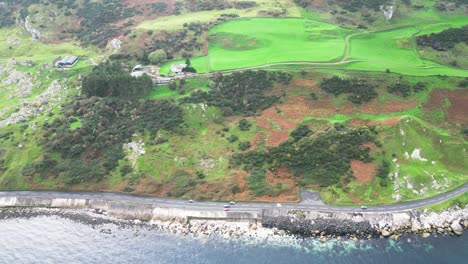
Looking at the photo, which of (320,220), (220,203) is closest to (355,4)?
(320,220)

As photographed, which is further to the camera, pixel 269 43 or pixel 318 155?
pixel 269 43

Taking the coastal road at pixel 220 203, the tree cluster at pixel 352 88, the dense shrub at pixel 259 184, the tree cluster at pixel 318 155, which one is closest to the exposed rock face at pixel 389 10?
the tree cluster at pixel 352 88

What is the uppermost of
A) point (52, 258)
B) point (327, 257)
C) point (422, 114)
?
point (422, 114)

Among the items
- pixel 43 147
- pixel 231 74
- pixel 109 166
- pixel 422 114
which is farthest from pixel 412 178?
pixel 43 147

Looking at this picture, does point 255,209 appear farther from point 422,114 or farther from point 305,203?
point 422,114

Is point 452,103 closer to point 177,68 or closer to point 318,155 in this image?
point 318,155
